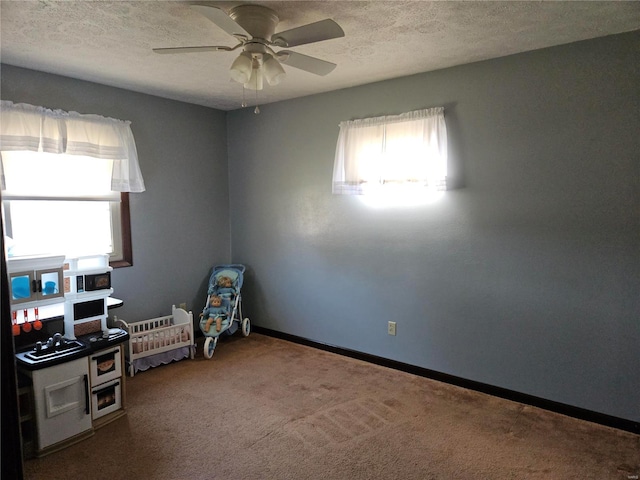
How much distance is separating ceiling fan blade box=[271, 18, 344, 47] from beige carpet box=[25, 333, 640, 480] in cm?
226

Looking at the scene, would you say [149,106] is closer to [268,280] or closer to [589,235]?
[268,280]

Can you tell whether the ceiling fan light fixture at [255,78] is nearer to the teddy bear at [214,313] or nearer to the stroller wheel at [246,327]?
the teddy bear at [214,313]

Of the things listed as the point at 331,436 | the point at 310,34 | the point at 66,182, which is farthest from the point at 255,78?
the point at 331,436

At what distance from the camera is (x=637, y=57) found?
2.47 m

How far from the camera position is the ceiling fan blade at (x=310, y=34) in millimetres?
1912

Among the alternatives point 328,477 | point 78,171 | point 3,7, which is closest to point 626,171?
point 328,477

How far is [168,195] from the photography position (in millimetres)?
4098

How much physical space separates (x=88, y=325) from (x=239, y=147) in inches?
95.4

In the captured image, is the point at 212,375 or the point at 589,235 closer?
the point at 589,235

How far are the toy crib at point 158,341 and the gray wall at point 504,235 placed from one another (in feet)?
3.87

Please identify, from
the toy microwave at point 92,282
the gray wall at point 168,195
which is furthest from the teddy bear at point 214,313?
the toy microwave at point 92,282

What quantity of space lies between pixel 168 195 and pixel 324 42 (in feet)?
7.44

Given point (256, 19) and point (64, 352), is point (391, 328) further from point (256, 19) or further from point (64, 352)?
point (256, 19)

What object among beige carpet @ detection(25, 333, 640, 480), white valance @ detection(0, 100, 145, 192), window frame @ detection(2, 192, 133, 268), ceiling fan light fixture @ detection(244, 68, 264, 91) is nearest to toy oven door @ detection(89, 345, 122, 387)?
beige carpet @ detection(25, 333, 640, 480)
